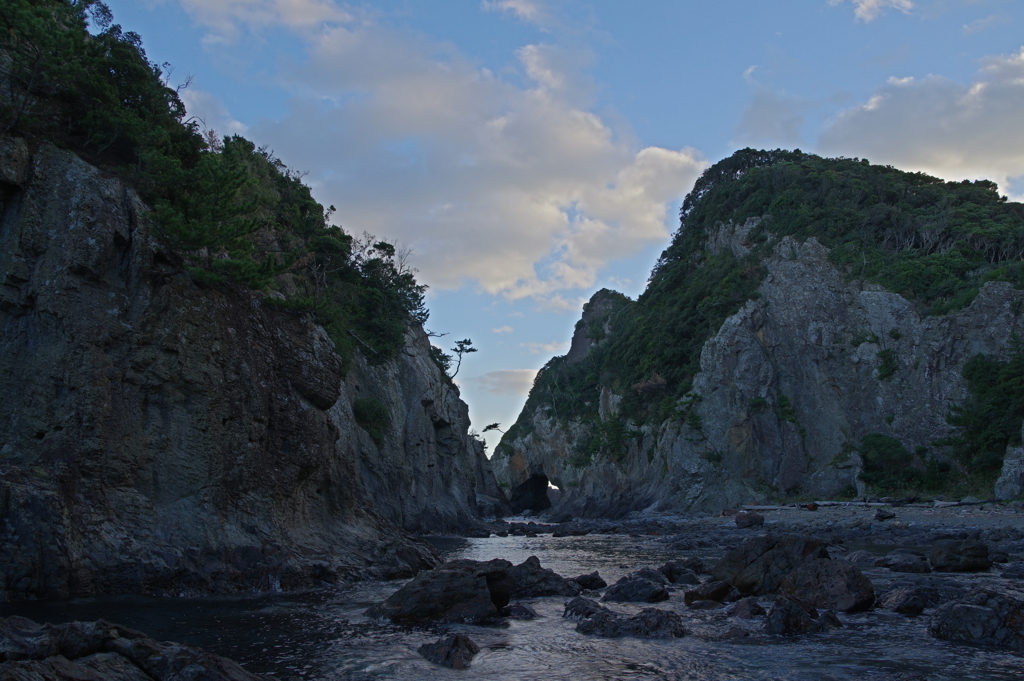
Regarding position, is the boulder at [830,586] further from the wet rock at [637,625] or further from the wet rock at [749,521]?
the wet rock at [749,521]

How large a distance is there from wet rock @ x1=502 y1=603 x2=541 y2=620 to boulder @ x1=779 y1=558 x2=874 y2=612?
5.11m

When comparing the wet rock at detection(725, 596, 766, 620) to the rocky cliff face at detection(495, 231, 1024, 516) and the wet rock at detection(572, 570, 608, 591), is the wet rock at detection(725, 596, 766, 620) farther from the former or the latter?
the rocky cliff face at detection(495, 231, 1024, 516)

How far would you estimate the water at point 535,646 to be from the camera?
8641 mm

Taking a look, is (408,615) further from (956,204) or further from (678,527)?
(956,204)

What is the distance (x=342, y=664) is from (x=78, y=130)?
16.0 m

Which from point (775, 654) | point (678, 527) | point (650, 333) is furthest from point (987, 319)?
point (775, 654)

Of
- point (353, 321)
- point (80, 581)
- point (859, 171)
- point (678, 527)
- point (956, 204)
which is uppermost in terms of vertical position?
point (859, 171)

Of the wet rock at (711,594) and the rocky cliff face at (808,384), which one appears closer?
the wet rock at (711,594)

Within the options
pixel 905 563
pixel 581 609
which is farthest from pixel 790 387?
pixel 581 609

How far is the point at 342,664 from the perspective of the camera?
9.10 meters

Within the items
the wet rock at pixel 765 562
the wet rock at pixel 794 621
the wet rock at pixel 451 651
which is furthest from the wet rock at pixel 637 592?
the wet rock at pixel 451 651

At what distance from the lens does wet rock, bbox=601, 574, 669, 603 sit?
14.5 m

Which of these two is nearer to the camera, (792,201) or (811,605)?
(811,605)

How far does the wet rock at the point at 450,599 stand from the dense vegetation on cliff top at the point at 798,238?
36994 millimetres
